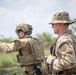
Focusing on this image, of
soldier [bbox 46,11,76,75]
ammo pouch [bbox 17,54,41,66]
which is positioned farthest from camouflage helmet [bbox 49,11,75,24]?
ammo pouch [bbox 17,54,41,66]

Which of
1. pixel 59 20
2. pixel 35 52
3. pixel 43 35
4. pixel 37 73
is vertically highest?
pixel 43 35

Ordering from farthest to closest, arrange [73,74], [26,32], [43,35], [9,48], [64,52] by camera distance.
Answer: [43,35] → [26,32] → [9,48] → [73,74] → [64,52]

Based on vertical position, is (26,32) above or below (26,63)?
above

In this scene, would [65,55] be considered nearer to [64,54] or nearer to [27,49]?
[64,54]

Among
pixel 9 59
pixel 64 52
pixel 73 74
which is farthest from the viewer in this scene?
pixel 9 59

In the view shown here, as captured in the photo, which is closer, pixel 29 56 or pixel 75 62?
pixel 75 62

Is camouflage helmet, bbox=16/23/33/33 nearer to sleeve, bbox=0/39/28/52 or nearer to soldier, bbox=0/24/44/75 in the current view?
soldier, bbox=0/24/44/75

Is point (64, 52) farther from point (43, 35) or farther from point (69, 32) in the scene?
point (43, 35)

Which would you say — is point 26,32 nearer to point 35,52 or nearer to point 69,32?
point 35,52

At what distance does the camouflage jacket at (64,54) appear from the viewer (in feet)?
12.8

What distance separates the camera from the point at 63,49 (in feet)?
13.1

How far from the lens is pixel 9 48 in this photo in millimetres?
6266

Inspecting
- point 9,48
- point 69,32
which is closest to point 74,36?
point 69,32

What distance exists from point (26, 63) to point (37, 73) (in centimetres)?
36
